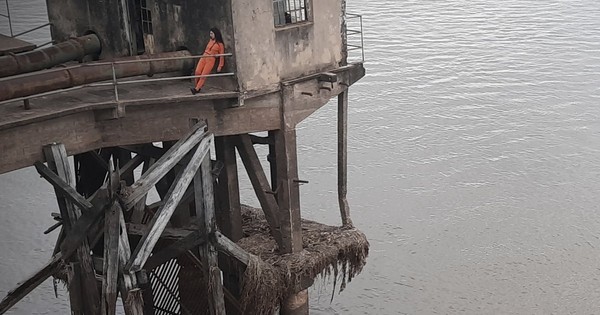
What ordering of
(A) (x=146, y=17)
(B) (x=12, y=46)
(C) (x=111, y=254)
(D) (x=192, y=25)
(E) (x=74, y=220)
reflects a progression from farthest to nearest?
(A) (x=146, y=17) → (B) (x=12, y=46) → (D) (x=192, y=25) → (E) (x=74, y=220) → (C) (x=111, y=254)

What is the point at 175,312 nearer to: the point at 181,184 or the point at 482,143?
the point at 181,184

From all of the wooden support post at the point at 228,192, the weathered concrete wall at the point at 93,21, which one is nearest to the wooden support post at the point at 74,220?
the wooden support post at the point at 228,192

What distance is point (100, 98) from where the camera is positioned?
526 inches

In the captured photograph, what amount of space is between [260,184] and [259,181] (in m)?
0.05

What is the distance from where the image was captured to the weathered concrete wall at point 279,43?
13.9m

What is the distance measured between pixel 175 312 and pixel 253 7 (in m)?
6.06

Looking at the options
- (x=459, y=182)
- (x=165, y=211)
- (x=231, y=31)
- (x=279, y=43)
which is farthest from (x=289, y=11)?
(x=459, y=182)

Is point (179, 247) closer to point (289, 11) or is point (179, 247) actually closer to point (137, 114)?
point (137, 114)

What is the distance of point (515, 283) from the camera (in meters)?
21.8

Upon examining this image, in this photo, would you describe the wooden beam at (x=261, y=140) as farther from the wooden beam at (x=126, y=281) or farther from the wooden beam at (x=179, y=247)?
the wooden beam at (x=126, y=281)

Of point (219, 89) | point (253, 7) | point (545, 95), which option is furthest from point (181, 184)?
point (545, 95)

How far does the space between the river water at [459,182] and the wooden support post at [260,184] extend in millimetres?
4785

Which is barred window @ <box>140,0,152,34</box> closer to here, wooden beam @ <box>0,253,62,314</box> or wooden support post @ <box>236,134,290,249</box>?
wooden support post @ <box>236,134,290,249</box>

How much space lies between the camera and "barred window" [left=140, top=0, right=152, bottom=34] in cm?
1524
